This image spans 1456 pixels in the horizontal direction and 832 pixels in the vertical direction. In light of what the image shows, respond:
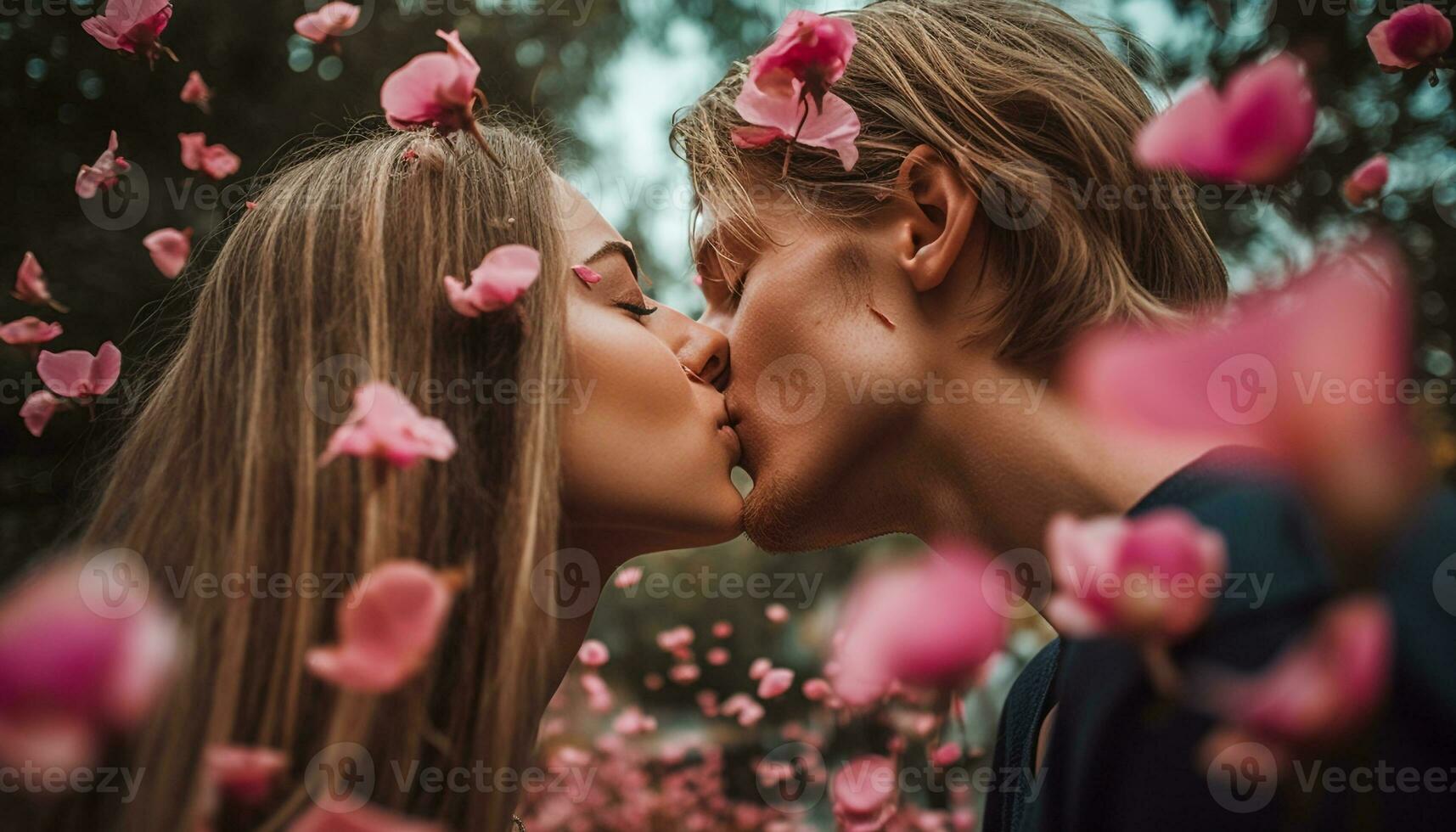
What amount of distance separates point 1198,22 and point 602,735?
4916 mm

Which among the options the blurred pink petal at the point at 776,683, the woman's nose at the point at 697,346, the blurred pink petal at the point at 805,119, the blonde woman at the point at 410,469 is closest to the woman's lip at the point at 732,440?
the blonde woman at the point at 410,469

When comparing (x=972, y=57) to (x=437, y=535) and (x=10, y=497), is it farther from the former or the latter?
(x=10, y=497)

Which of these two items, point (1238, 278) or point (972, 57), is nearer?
point (972, 57)

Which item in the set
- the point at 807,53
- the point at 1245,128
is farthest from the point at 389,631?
the point at 807,53

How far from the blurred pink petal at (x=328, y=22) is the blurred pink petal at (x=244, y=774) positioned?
1.52 meters

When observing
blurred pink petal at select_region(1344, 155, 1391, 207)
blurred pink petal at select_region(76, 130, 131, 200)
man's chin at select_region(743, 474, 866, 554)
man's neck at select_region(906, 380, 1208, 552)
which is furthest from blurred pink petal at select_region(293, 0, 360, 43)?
blurred pink petal at select_region(1344, 155, 1391, 207)

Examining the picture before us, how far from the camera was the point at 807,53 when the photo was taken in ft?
5.10

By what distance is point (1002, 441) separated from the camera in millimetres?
1768

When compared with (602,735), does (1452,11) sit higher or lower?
higher

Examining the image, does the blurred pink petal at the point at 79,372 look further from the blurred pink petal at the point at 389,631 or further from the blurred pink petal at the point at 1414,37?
the blurred pink petal at the point at 1414,37

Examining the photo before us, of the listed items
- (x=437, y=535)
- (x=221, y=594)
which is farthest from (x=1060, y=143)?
(x=221, y=594)

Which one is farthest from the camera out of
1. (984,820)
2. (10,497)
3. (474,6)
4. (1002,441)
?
(474,6)

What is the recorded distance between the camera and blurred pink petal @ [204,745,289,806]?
0.84m

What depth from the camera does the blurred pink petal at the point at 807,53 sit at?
1.53 metres
